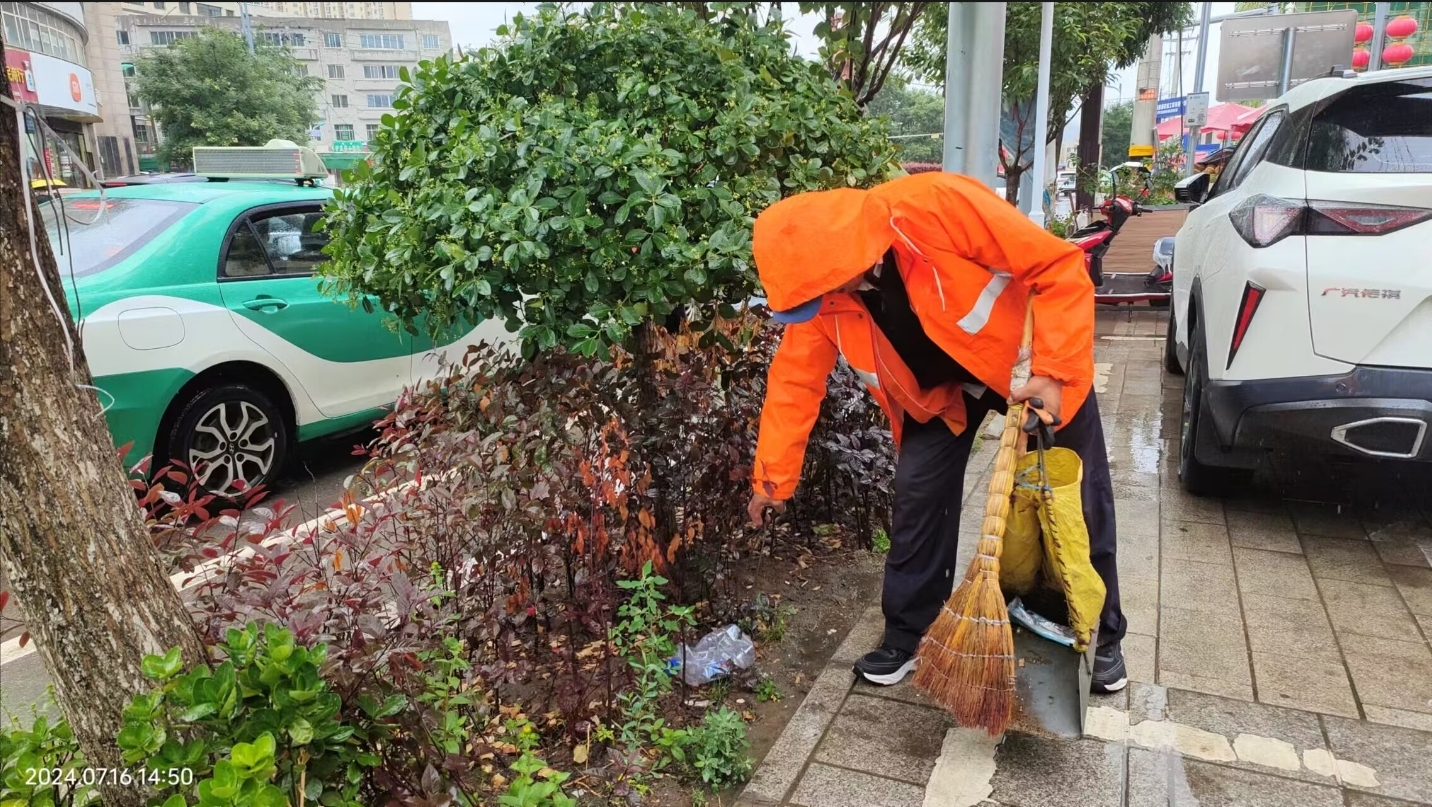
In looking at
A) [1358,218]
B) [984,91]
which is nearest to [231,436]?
[984,91]

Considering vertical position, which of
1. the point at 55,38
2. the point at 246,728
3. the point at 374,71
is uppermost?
the point at 374,71

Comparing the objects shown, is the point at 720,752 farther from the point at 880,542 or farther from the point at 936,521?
the point at 880,542

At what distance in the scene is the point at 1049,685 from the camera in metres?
2.61

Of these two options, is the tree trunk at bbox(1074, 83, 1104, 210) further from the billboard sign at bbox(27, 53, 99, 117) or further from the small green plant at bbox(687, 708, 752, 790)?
the billboard sign at bbox(27, 53, 99, 117)

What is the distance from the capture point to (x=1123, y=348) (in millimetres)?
→ 7816

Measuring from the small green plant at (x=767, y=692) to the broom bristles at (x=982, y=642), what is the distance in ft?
1.88

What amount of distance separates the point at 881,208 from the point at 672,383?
94 centimetres

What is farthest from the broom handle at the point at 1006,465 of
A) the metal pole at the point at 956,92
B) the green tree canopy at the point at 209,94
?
the green tree canopy at the point at 209,94

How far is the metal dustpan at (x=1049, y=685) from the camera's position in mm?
2510


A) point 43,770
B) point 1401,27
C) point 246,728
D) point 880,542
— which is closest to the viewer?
point 246,728

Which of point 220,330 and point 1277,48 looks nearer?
point 220,330

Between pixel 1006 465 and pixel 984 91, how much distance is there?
3.00 feet

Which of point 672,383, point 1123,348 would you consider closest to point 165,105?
point 1123,348

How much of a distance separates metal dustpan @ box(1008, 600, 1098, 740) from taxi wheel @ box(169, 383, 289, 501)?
3.62 m
